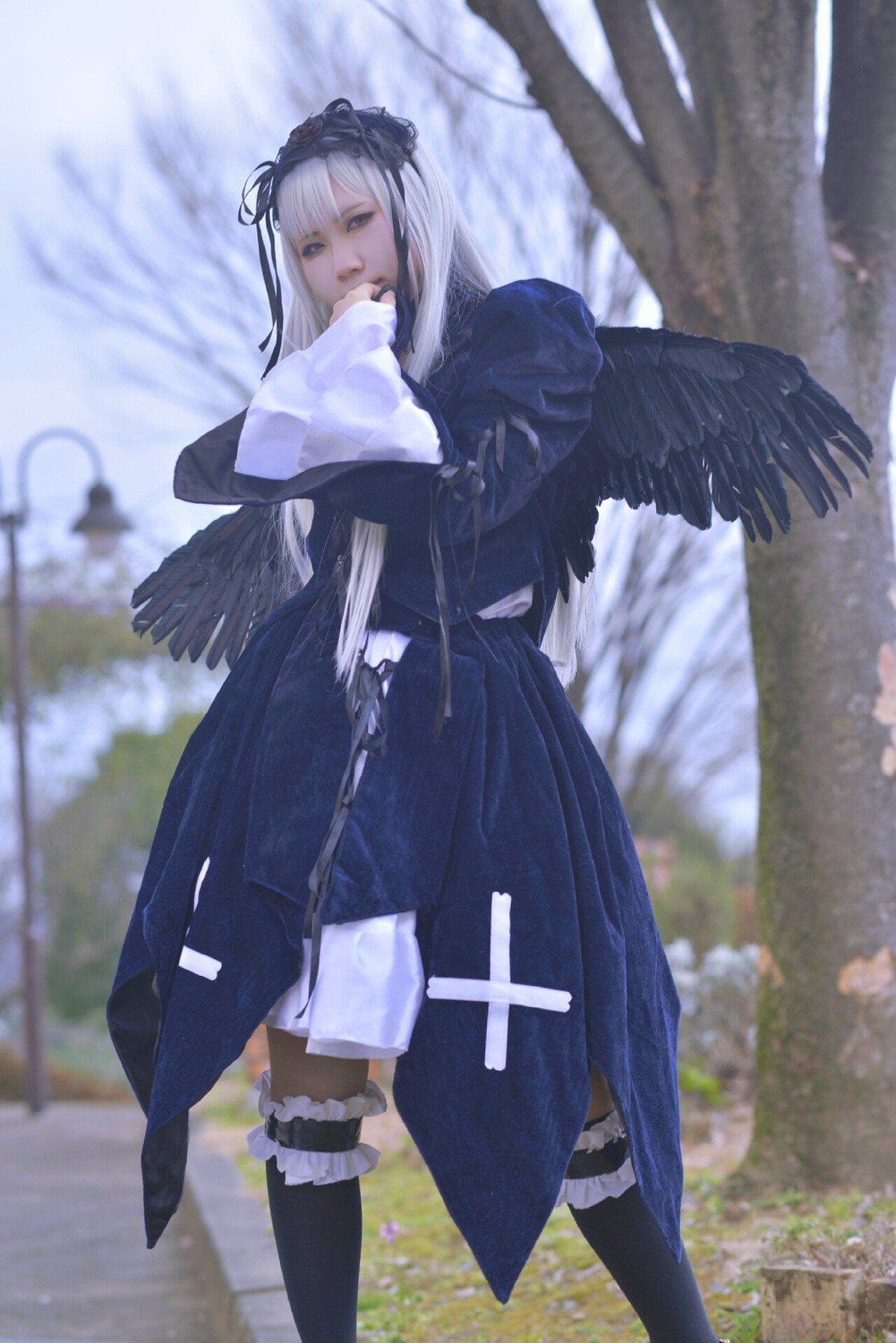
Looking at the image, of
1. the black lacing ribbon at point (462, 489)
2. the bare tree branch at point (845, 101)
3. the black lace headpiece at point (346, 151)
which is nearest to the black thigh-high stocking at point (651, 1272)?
the black lacing ribbon at point (462, 489)

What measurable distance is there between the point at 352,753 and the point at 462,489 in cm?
33

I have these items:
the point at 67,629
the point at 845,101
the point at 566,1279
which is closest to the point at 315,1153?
the point at 566,1279

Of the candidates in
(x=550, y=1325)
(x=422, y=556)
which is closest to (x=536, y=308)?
(x=422, y=556)

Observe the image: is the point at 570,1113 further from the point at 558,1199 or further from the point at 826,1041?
the point at 826,1041

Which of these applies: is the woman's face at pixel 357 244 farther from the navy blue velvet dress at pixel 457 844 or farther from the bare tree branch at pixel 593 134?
the bare tree branch at pixel 593 134

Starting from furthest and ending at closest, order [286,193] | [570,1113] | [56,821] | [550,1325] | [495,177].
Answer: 1. [56,821]
2. [495,177]
3. [550,1325]
4. [286,193]
5. [570,1113]

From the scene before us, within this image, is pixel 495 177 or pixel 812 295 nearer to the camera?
pixel 812 295

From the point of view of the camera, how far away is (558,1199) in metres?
1.46

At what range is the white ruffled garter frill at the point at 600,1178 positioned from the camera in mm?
1528

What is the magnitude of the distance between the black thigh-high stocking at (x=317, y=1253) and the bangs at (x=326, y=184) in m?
1.17

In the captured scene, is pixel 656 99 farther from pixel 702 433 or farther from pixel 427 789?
pixel 427 789

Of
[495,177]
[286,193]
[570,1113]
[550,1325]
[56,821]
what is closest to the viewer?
[570,1113]

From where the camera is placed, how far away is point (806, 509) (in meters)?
2.86

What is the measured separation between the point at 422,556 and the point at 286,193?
528mm
